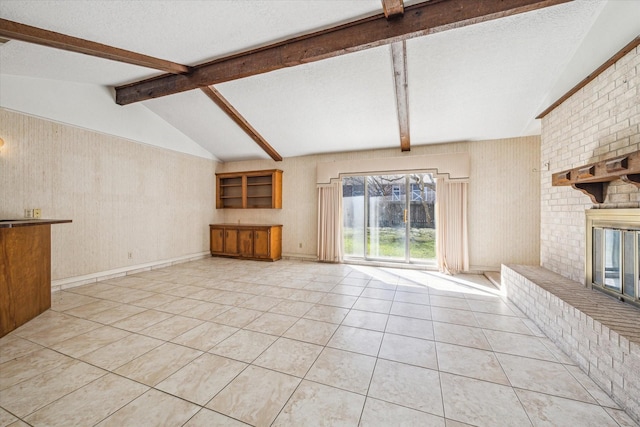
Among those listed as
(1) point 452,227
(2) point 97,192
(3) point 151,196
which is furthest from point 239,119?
(1) point 452,227

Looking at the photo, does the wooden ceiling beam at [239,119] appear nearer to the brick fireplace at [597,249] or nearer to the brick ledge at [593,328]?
the brick fireplace at [597,249]

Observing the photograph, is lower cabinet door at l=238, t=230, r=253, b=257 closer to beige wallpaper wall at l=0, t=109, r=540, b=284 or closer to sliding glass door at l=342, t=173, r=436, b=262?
beige wallpaper wall at l=0, t=109, r=540, b=284

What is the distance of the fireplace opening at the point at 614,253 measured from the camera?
2070mm

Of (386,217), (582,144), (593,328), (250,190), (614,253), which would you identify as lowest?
(593,328)

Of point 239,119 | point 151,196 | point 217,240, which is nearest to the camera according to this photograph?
point 239,119

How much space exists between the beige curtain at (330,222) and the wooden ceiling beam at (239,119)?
4.81ft

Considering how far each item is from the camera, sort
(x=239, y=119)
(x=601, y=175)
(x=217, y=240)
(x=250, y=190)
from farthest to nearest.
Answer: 1. (x=250, y=190)
2. (x=217, y=240)
3. (x=239, y=119)
4. (x=601, y=175)

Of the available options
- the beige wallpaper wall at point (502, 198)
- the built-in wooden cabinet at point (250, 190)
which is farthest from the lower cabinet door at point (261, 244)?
the beige wallpaper wall at point (502, 198)

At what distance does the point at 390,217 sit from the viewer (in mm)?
5578

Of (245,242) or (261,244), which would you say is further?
(245,242)

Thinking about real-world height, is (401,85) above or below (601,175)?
above

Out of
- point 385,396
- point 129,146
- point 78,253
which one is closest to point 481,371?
point 385,396

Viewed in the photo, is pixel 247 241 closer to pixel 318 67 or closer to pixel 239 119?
pixel 239 119

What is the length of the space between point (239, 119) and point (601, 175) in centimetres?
494
